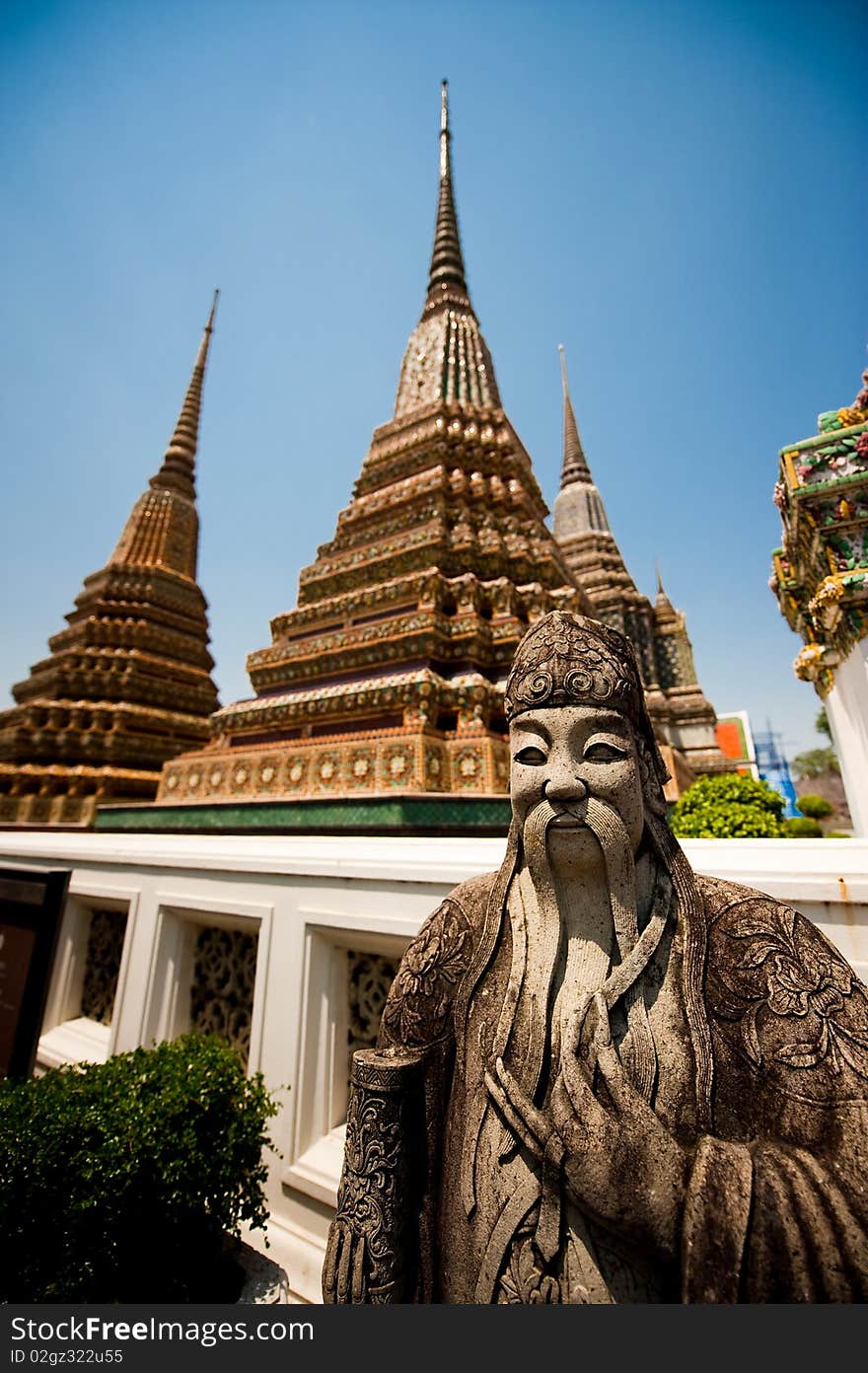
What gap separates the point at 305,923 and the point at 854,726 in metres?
5.14

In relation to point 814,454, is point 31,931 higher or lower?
lower

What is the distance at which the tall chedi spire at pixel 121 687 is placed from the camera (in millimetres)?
10000

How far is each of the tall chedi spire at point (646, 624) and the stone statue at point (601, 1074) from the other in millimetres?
12845

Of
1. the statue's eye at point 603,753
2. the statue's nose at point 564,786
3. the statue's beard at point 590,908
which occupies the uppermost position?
the statue's eye at point 603,753

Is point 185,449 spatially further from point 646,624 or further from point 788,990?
point 788,990

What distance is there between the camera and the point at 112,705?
1120 cm

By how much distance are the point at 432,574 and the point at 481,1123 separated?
6.12m

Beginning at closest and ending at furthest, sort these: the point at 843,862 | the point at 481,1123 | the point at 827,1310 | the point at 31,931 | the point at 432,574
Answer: the point at 827,1310 → the point at 481,1123 → the point at 843,862 → the point at 31,931 → the point at 432,574

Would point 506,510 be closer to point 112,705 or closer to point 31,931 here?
point 31,931

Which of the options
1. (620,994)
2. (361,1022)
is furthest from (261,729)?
(620,994)

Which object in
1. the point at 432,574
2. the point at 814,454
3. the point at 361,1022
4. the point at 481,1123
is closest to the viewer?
the point at 481,1123

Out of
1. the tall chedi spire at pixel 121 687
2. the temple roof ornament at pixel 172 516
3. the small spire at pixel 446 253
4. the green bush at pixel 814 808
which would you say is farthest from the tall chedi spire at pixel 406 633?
the green bush at pixel 814 808

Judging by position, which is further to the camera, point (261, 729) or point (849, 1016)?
point (261, 729)

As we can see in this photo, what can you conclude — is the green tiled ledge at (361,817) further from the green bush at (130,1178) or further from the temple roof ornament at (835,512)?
the temple roof ornament at (835,512)
